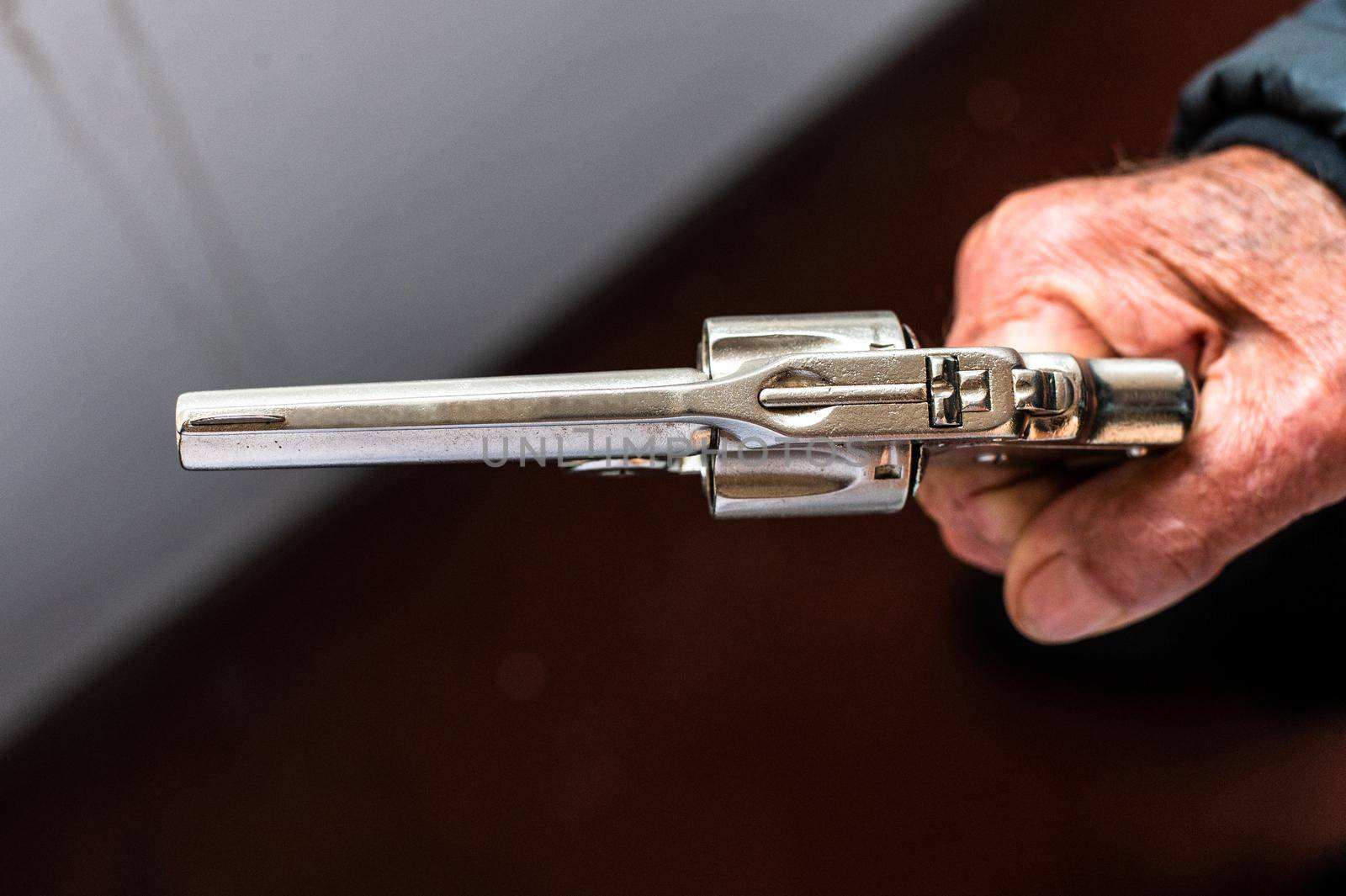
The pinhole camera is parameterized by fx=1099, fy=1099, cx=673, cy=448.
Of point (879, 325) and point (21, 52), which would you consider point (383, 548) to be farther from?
point (879, 325)

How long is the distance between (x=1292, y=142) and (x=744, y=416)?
31 cm

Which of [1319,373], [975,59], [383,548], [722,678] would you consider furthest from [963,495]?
[975,59]

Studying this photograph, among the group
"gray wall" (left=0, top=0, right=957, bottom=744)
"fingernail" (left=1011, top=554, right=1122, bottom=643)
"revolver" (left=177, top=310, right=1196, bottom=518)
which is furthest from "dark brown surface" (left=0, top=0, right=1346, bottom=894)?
"revolver" (left=177, top=310, right=1196, bottom=518)

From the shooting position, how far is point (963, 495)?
1.66 feet

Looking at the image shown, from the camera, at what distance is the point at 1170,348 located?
1.50ft

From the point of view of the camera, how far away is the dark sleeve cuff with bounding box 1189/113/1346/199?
Answer: 0.45 metres

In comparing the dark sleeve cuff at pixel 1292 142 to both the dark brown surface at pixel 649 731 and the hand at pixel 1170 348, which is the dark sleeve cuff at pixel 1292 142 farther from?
the dark brown surface at pixel 649 731

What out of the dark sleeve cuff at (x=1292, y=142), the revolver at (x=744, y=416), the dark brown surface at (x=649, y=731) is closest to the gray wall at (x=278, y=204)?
the dark brown surface at (x=649, y=731)

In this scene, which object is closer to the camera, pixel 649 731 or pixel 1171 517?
pixel 1171 517

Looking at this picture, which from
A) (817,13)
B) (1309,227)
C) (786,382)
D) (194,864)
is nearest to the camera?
(786,382)

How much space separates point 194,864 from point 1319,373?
676 mm

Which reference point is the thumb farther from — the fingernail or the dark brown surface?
the dark brown surface

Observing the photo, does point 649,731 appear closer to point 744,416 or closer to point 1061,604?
point 1061,604

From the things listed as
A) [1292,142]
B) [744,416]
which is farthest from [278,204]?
[1292,142]
